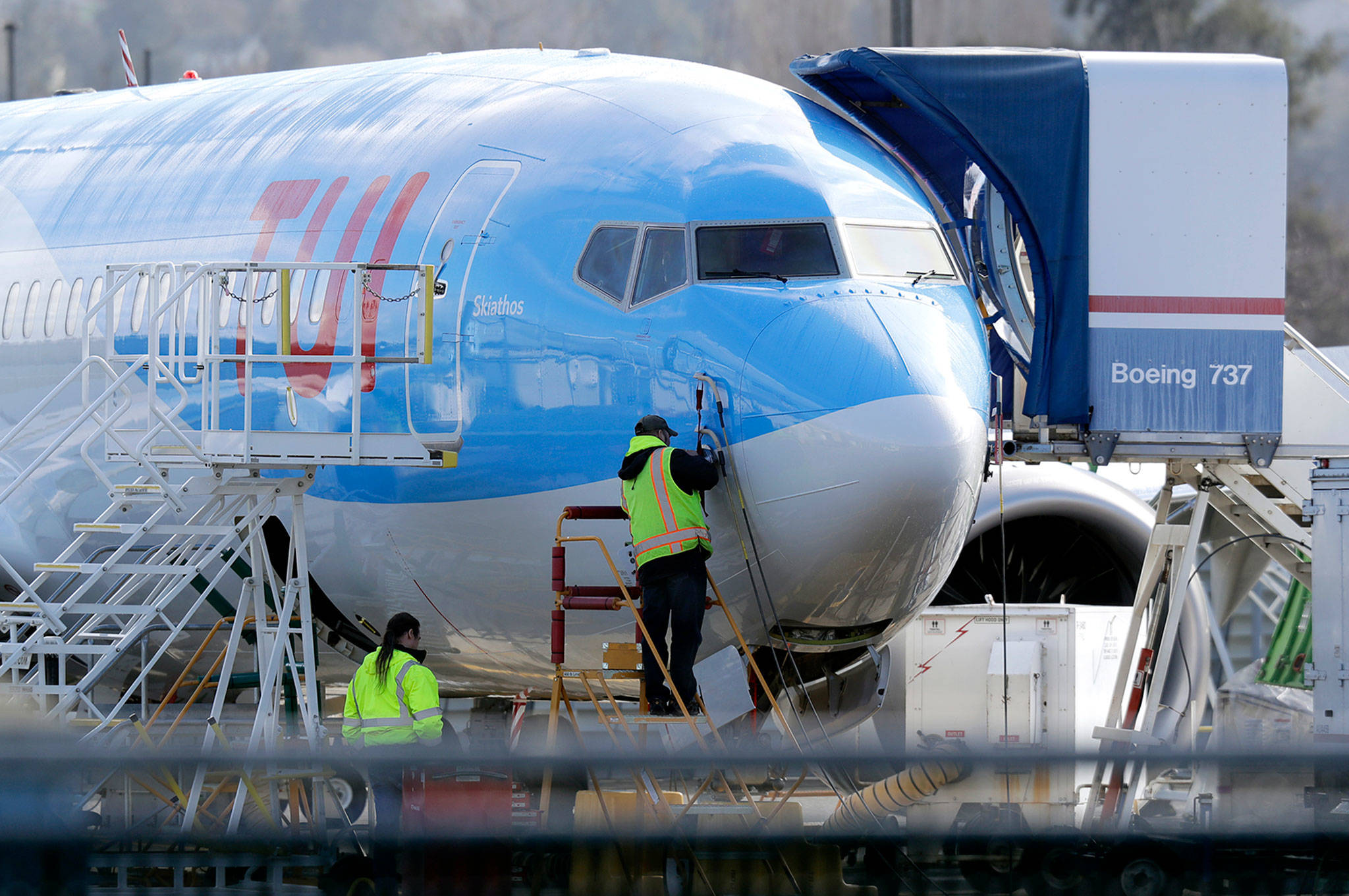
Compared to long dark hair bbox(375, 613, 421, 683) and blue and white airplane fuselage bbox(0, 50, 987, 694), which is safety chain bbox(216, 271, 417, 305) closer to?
blue and white airplane fuselage bbox(0, 50, 987, 694)

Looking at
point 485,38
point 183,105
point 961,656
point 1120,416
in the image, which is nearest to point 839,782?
point 1120,416

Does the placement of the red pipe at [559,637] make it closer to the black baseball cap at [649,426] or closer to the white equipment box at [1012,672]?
the black baseball cap at [649,426]

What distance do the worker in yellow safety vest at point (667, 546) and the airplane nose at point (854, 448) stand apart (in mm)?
274

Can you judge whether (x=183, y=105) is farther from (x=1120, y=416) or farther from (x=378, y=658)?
(x=1120, y=416)

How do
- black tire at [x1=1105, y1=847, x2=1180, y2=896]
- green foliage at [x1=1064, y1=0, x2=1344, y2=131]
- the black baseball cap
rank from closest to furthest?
black tire at [x1=1105, y1=847, x2=1180, y2=896], the black baseball cap, green foliage at [x1=1064, y1=0, x2=1344, y2=131]

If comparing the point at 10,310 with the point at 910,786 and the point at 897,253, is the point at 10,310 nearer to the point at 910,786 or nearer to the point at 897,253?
the point at 897,253

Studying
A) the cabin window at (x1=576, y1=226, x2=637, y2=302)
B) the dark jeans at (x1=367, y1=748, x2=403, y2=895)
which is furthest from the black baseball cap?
the dark jeans at (x1=367, y1=748, x2=403, y2=895)

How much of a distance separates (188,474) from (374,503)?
5.46 ft

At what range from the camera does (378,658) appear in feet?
25.9

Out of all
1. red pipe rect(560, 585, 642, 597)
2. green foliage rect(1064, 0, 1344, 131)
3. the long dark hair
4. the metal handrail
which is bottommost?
the long dark hair

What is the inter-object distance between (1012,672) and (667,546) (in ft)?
14.5

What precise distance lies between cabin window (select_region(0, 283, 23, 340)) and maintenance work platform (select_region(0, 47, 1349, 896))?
0.08ft

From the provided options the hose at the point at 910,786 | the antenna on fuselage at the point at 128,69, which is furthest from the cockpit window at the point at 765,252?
the antenna on fuselage at the point at 128,69

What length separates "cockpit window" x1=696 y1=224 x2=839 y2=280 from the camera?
8.08 meters
